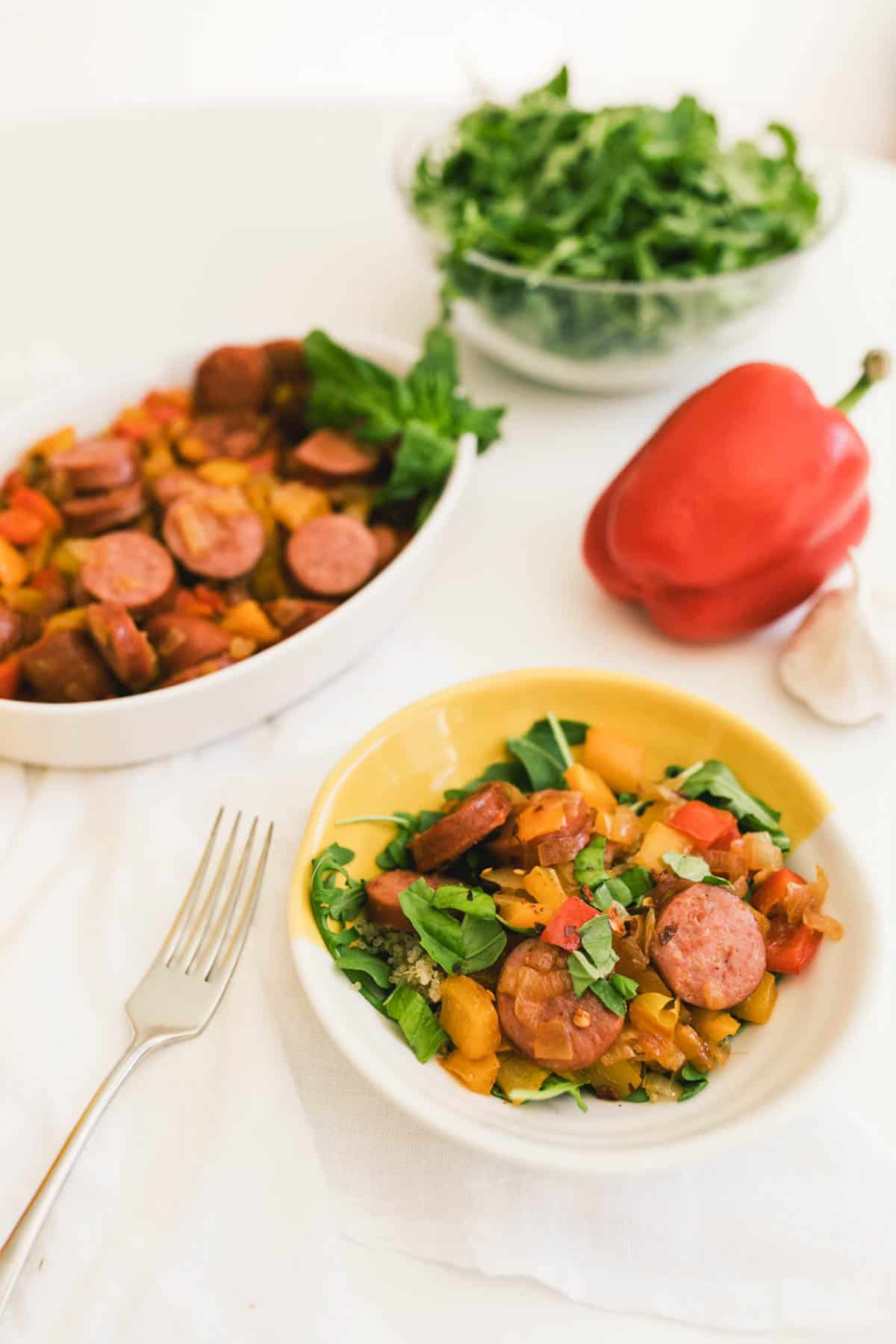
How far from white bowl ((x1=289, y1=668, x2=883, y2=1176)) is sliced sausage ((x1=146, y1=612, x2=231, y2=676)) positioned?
1.01ft

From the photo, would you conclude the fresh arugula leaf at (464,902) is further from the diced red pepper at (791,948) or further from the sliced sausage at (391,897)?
the diced red pepper at (791,948)

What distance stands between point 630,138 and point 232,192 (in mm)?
1200

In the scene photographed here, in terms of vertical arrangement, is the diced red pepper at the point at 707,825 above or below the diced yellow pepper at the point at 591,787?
above

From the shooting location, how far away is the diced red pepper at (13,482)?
1841 millimetres

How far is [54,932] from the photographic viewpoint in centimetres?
144

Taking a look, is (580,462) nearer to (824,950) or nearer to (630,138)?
(630,138)

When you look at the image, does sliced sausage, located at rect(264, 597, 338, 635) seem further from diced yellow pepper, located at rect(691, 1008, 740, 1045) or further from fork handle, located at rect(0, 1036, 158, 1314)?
diced yellow pepper, located at rect(691, 1008, 740, 1045)

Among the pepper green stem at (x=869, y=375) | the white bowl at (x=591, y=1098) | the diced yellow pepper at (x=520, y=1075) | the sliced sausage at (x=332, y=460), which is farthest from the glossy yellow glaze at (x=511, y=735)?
the pepper green stem at (x=869, y=375)

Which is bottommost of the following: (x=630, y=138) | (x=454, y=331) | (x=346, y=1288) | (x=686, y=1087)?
(x=346, y=1288)

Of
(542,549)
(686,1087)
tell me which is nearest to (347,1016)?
(686,1087)

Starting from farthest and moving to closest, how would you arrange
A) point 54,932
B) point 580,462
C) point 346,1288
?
point 580,462 < point 54,932 < point 346,1288

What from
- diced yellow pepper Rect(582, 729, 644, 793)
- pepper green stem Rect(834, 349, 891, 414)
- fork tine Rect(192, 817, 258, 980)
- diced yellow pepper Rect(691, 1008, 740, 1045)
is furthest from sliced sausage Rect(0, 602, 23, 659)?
pepper green stem Rect(834, 349, 891, 414)

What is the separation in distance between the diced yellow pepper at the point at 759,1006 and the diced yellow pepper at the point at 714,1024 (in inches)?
0.6

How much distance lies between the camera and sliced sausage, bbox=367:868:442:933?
1303 millimetres
